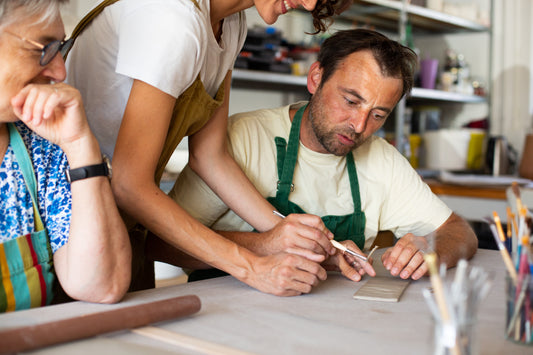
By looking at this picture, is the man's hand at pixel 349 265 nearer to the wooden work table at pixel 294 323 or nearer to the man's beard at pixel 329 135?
the wooden work table at pixel 294 323

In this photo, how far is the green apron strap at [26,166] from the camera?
1125mm

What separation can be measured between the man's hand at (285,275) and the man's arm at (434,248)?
0.77 ft

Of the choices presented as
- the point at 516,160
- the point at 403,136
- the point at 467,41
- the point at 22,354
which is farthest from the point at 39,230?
the point at 467,41

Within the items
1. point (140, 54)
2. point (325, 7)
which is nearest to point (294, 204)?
point (325, 7)

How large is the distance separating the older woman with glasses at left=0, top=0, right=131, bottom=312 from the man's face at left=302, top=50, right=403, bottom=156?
83 centimetres

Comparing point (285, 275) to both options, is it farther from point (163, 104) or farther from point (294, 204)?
point (294, 204)

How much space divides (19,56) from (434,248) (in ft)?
3.76

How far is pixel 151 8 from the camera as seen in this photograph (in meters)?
1.23

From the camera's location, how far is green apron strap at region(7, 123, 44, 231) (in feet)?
3.69

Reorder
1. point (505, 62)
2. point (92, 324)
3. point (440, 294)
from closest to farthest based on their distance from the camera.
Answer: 1. point (440, 294)
2. point (92, 324)
3. point (505, 62)

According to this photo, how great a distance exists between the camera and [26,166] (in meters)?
1.13

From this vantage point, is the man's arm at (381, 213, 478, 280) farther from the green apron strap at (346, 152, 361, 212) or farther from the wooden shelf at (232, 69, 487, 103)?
the wooden shelf at (232, 69, 487, 103)

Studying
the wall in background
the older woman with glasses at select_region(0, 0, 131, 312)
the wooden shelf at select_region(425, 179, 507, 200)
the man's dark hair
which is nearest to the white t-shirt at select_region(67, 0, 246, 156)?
the older woman with glasses at select_region(0, 0, 131, 312)

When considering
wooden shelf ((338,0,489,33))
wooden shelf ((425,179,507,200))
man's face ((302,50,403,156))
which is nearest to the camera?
man's face ((302,50,403,156))
